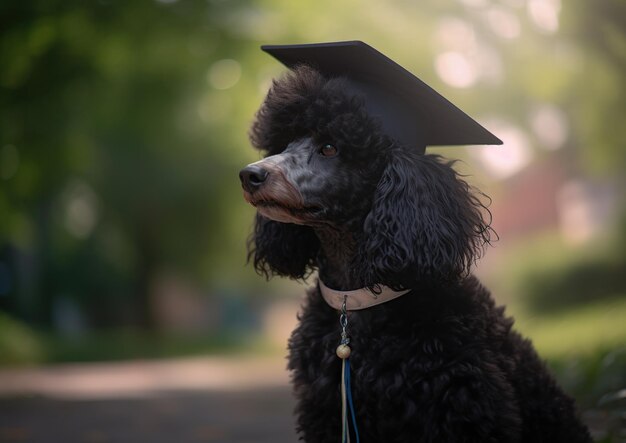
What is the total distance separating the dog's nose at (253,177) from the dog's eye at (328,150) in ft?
0.78

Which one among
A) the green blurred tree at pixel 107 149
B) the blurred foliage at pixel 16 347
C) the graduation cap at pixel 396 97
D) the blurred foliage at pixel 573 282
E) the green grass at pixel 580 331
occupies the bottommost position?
the graduation cap at pixel 396 97

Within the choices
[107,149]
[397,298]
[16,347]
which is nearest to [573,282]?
[397,298]

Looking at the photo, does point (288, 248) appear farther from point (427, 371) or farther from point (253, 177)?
point (427, 371)

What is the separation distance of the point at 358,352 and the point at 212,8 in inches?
253

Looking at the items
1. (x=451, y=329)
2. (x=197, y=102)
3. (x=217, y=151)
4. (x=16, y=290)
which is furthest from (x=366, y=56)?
(x=16, y=290)

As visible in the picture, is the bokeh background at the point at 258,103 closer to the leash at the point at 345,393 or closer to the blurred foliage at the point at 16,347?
the blurred foliage at the point at 16,347

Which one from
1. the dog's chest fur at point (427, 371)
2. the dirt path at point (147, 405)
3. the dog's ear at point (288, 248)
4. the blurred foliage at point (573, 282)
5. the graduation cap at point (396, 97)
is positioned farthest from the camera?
the blurred foliage at point (573, 282)

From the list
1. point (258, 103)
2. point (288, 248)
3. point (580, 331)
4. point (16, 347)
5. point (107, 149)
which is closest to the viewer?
point (288, 248)

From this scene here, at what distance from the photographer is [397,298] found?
8.20ft

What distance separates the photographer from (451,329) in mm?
2396

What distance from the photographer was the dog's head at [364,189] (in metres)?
2.39

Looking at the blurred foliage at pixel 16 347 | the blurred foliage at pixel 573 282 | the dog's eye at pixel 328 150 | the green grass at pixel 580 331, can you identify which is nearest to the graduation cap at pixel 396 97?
the dog's eye at pixel 328 150

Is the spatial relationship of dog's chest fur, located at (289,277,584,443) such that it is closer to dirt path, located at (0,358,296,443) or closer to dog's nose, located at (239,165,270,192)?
dog's nose, located at (239,165,270,192)

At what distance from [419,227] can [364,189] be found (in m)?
0.26
